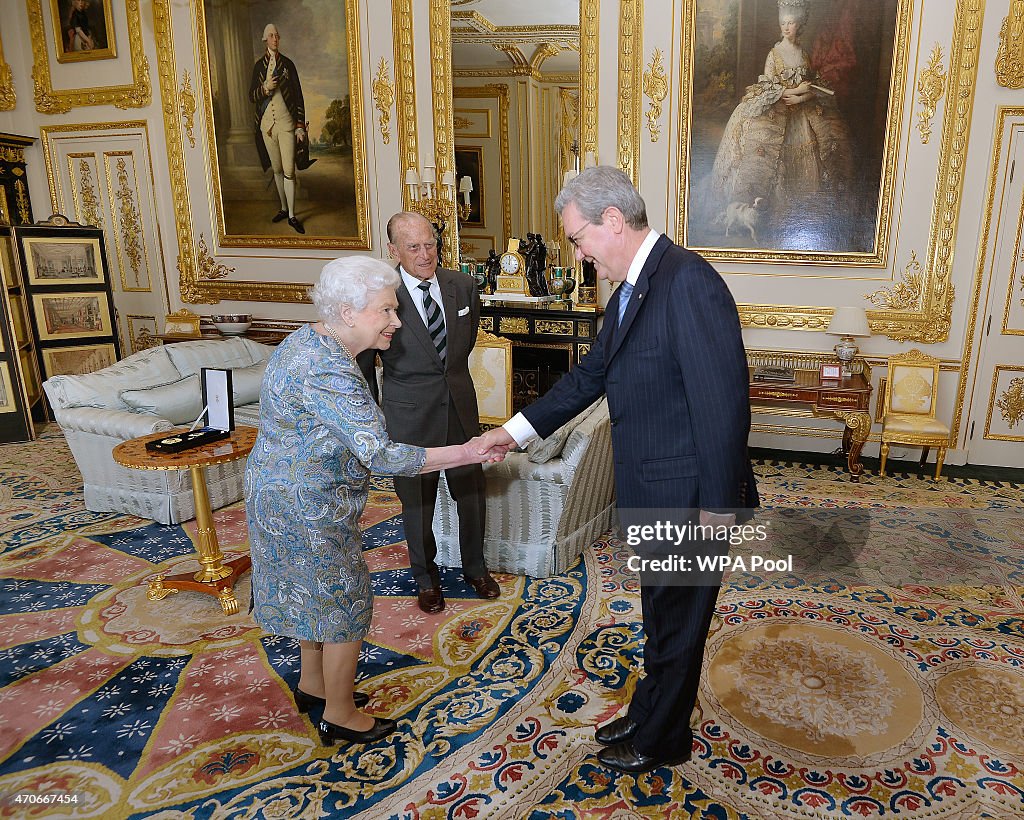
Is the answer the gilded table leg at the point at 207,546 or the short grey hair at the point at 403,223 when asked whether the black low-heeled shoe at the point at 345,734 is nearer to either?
the gilded table leg at the point at 207,546

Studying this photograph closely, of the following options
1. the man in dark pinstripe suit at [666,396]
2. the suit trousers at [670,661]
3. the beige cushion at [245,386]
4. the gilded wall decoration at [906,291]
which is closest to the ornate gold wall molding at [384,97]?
the beige cushion at [245,386]

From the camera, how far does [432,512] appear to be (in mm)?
3709

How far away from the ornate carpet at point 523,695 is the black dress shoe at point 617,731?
102 mm

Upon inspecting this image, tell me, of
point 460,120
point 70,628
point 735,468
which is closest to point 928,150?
point 460,120

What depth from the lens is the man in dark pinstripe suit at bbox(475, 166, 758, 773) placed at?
1.99 meters

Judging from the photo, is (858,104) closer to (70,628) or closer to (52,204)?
(70,628)

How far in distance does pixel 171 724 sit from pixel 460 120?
19.8ft

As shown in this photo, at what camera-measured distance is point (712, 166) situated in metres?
6.34

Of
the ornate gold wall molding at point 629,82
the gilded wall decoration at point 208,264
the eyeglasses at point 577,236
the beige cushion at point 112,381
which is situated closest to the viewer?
the eyeglasses at point 577,236

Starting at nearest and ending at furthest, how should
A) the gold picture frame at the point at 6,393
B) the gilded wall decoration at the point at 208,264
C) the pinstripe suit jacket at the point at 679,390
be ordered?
1. the pinstripe suit jacket at the point at 679,390
2. the gold picture frame at the point at 6,393
3. the gilded wall decoration at the point at 208,264

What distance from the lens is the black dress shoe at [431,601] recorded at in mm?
3678

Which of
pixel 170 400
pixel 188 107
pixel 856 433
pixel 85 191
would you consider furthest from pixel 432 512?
pixel 85 191

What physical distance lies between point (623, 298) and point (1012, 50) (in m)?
5.46

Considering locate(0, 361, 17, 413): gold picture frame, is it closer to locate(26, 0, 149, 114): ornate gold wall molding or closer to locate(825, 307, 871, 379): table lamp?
locate(26, 0, 149, 114): ornate gold wall molding
